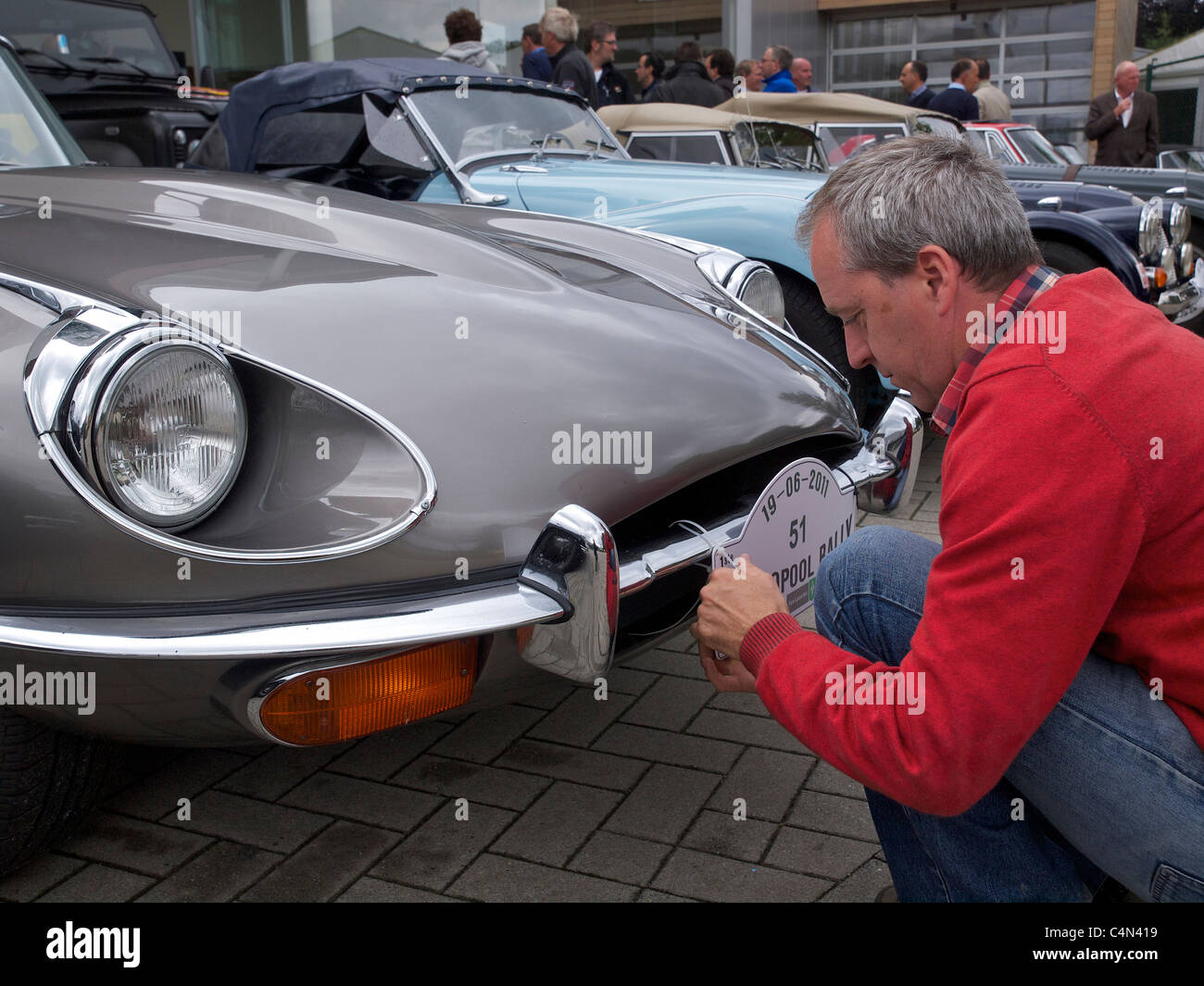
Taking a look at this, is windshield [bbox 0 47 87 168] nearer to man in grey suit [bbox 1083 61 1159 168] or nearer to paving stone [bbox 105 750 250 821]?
paving stone [bbox 105 750 250 821]

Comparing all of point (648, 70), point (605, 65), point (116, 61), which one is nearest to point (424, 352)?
point (605, 65)

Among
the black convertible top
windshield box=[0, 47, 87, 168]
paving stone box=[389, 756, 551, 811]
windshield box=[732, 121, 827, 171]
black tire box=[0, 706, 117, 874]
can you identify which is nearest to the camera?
black tire box=[0, 706, 117, 874]

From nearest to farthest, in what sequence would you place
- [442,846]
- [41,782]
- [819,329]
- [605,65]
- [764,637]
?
[764,637] < [41,782] < [442,846] < [819,329] < [605,65]

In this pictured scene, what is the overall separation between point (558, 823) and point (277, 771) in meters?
→ 0.61

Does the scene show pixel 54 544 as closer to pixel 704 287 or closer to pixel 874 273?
pixel 874 273

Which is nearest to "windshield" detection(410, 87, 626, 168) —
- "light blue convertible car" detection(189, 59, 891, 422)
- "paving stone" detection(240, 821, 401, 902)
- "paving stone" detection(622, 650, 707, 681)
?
"light blue convertible car" detection(189, 59, 891, 422)

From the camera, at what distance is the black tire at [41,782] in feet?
5.57

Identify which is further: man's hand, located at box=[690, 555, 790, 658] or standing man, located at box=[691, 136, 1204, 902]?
man's hand, located at box=[690, 555, 790, 658]

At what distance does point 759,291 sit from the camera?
8.97ft

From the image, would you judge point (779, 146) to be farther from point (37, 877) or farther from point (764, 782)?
point (37, 877)

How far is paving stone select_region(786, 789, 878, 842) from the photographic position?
6.68 feet

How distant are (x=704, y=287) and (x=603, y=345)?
2.31 feet

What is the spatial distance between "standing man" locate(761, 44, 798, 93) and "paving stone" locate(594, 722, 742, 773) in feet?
22.1
